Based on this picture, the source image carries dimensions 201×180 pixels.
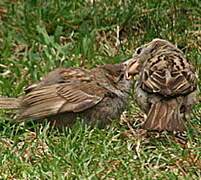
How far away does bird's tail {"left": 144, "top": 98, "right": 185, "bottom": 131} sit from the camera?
17.8ft

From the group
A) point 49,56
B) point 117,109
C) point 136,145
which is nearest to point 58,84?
point 117,109

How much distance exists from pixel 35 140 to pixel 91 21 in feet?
10.6

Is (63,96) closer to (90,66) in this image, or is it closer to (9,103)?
(9,103)

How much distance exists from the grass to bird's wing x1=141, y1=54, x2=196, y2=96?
484 mm

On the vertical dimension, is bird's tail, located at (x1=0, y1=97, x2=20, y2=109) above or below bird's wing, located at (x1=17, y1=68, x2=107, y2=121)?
below

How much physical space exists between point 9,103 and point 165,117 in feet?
5.87

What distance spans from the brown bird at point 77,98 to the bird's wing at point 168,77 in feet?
1.33

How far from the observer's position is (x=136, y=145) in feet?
19.0

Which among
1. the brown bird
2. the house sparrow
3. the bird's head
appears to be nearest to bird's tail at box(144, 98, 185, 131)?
the house sparrow

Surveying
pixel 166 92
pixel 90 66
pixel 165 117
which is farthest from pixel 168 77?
pixel 90 66

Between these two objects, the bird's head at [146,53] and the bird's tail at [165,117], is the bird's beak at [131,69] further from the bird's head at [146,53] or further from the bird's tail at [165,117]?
the bird's tail at [165,117]

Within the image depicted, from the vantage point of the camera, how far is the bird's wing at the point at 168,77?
18.6ft

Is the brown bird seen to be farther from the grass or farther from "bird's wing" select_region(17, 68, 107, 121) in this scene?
the grass

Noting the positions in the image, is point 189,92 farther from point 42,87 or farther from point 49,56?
point 49,56
